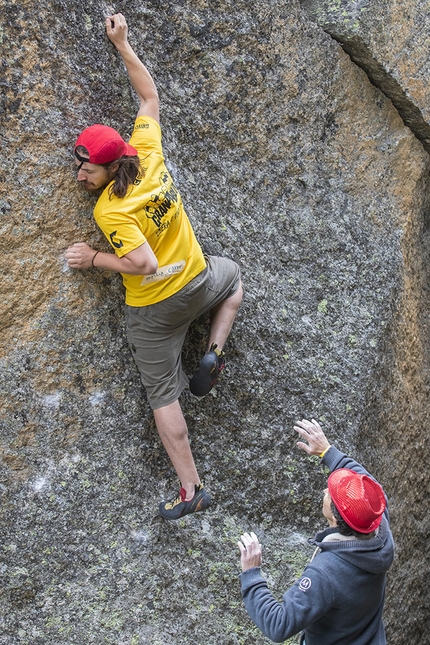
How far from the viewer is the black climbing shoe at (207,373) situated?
4703 mm

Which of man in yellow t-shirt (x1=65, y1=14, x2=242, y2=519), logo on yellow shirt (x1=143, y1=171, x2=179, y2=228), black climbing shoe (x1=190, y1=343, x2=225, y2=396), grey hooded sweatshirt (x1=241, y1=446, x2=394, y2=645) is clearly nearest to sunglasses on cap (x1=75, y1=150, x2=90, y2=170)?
man in yellow t-shirt (x1=65, y1=14, x2=242, y2=519)

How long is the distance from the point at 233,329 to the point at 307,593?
2.17 metres

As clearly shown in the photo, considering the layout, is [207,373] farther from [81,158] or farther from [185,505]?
[81,158]

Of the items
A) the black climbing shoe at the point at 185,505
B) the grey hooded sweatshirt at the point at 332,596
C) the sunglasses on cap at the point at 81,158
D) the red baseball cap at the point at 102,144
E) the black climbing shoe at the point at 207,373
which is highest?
the red baseball cap at the point at 102,144

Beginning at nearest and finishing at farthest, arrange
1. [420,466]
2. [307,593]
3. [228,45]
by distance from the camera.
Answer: [307,593], [228,45], [420,466]

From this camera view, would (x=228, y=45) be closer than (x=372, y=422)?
Yes

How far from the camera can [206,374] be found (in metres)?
4.71

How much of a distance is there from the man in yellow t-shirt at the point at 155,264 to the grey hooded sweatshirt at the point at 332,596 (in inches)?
51.9

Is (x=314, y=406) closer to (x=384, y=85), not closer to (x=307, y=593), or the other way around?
(x=307, y=593)

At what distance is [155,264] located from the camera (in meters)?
4.18

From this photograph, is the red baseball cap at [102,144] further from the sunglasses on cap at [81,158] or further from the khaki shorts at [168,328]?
the khaki shorts at [168,328]

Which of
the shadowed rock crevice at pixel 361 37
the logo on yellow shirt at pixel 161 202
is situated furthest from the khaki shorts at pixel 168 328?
the shadowed rock crevice at pixel 361 37

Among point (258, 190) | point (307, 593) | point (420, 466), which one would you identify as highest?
point (258, 190)

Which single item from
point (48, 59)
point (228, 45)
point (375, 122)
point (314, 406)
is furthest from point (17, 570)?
point (375, 122)
